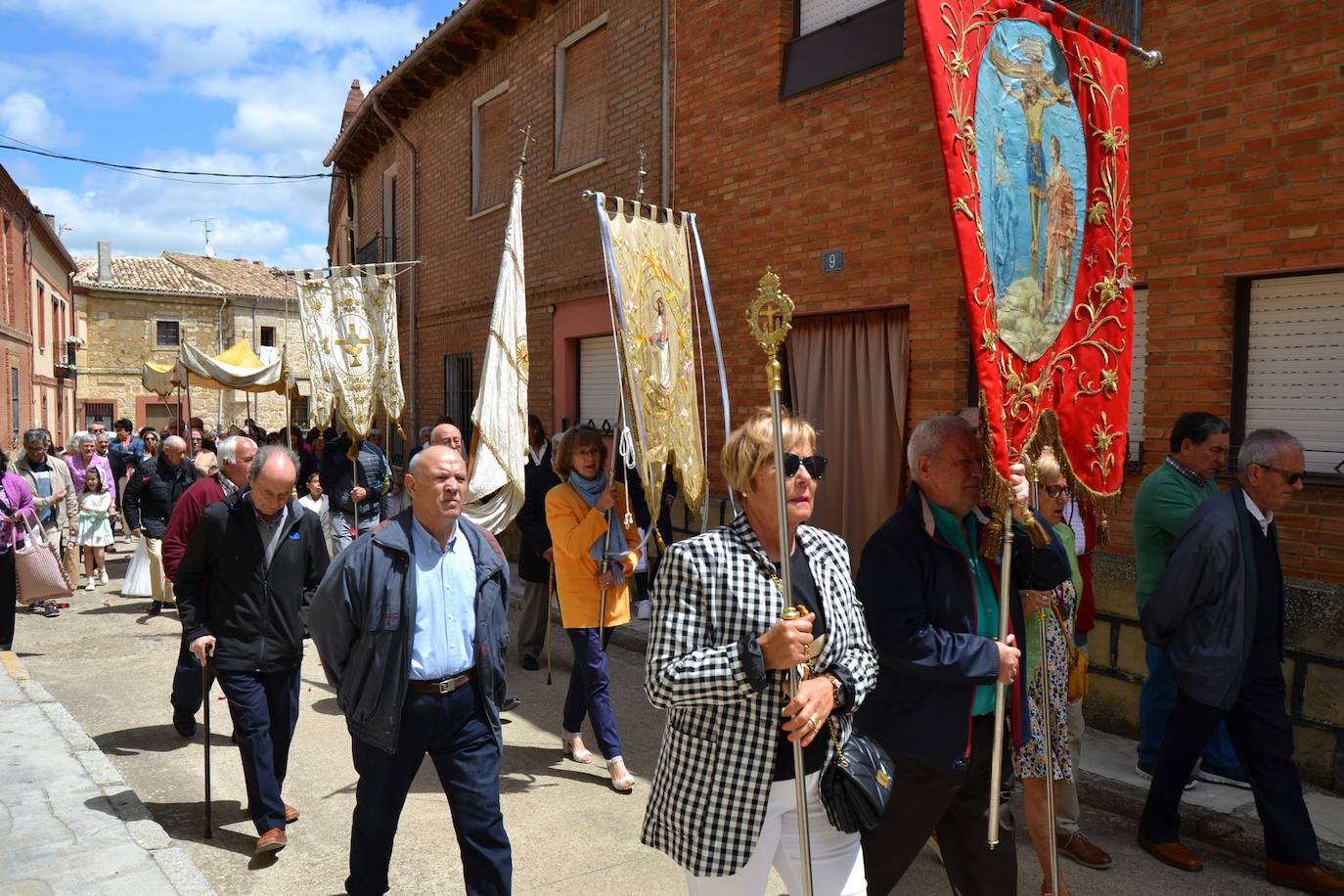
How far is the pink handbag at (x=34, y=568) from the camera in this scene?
25.1ft

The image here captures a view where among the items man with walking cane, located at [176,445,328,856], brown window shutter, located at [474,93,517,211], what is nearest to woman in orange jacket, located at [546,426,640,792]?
man with walking cane, located at [176,445,328,856]

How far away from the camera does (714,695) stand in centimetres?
241

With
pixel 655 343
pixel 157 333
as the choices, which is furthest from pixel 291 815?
pixel 157 333

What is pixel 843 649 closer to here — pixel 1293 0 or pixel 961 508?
pixel 961 508

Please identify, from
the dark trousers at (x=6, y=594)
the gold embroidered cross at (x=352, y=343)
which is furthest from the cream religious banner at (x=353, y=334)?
the dark trousers at (x=6, y=594)

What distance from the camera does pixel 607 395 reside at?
11203mm

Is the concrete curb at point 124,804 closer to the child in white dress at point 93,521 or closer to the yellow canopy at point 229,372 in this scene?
the child in white dress at point 93,521

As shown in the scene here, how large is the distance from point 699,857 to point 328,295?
324 inches

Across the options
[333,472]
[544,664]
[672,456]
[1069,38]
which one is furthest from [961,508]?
[333,472]

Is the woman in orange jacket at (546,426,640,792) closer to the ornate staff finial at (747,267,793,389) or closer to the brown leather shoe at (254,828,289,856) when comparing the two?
the brown leather shoe at (254,828,289,856)

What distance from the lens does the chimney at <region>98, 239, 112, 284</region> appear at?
41.4m

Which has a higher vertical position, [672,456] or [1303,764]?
[672,456]

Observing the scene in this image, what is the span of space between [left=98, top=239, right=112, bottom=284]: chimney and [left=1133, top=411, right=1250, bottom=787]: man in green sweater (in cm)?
4513

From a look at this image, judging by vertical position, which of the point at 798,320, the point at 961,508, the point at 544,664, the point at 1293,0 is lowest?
the point at 544,664
